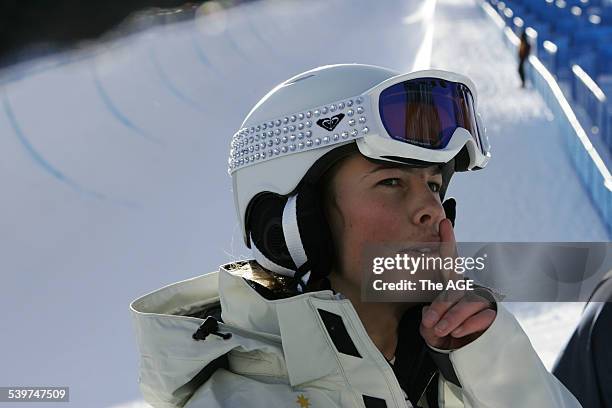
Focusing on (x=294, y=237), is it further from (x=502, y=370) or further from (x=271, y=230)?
(x=502, y=370)

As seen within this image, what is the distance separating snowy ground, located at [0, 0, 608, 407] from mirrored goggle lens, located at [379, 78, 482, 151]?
109cm

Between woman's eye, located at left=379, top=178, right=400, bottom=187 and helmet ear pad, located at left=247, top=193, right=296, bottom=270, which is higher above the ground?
woman's eye, located at left=379, top=178, right=400, bottom=187

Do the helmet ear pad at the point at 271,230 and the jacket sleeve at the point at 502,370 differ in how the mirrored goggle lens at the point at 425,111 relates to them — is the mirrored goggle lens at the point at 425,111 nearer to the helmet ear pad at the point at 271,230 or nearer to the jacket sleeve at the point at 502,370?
the helmet ear pad at the point at 271,230

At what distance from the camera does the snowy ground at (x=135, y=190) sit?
5891 mm

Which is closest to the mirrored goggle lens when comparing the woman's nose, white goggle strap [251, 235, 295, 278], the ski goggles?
the ski goggles

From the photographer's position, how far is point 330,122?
1916mm

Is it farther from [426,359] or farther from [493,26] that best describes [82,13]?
[426,359]

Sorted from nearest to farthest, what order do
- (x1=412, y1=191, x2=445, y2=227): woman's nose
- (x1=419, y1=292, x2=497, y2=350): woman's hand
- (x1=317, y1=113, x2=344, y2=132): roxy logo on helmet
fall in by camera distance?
(x1=419, y1=292, x2=497, y2=350): woman's hand
(x1=412, y1=191, x2=445, y2=227): woman's nose
(x1=317, y1=113, x2=344, y2=132): roxy logo on helmet

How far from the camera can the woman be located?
170 centimetres

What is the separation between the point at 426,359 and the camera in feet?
6.21

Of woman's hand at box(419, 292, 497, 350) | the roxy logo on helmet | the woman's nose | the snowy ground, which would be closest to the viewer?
woman's hand at box(419, 292, 497, 350)

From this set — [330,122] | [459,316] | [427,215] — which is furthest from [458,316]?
[330,122]

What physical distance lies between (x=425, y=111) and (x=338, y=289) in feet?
1.11

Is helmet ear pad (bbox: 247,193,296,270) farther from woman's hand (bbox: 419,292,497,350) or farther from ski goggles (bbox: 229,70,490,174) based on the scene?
woman's hand (bbox: 419,292,497,350)
